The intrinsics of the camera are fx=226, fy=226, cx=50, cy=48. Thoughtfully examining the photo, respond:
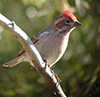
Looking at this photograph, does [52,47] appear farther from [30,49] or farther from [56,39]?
[30,49]

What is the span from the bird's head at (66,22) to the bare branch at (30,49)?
0.79 metres

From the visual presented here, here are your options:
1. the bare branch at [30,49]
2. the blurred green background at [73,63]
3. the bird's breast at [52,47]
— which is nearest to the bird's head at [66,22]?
the bird's breast at [52,47]

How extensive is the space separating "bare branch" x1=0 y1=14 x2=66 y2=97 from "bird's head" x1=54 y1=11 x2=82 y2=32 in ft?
A: 2.59

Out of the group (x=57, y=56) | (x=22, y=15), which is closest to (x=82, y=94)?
(x=57, y=56)

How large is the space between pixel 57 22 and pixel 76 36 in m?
1.83

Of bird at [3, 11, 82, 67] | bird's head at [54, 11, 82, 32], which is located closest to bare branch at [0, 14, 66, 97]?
bird at [3, 11, 82, 67]

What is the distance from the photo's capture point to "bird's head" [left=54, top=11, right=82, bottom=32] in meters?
3.12

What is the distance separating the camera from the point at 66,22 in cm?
322

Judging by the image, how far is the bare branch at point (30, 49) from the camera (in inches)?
86.6

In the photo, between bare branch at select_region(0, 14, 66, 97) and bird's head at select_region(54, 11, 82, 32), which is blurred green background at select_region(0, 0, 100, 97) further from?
bare branch at select_region(0, 14, 66, 97)

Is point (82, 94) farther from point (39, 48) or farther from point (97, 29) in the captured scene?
point (39, 48)

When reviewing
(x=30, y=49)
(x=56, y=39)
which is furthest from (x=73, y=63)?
(x=30, y=49)

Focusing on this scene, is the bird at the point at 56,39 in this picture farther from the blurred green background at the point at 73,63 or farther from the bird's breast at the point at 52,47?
the blurred green background at the point at 73,63

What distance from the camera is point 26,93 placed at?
470 cm
